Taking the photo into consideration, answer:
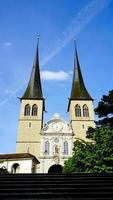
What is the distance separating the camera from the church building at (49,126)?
129 ft

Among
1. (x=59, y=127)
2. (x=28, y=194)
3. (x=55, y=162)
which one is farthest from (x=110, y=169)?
(x=59, y=127)

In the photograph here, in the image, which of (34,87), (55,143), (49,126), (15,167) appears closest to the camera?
(15,167)

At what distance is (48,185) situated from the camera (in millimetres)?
5059

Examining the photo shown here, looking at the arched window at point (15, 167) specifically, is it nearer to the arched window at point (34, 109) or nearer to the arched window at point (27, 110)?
the arched window at point (27, 110)

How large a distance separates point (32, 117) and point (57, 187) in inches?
1531

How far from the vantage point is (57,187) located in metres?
4.98

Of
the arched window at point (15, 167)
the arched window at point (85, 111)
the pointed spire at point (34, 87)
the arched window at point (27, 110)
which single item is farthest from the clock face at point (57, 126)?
the arched window at point (15, 167)

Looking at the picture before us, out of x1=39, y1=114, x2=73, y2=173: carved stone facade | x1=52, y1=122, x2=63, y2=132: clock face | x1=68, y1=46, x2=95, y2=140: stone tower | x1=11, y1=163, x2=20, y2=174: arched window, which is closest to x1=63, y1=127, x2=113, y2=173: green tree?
x1=11, y1=163, x2=20, y2=174: arched window

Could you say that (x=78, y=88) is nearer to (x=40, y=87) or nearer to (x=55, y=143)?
(x=40, y=87)

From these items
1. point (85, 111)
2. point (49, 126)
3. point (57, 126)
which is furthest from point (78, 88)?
point (49, 126)

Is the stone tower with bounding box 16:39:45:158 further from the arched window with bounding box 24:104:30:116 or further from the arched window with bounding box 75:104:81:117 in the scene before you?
the arched window with bounding box 75:104:81:117

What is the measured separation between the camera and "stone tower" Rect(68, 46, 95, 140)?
4278 centimetres

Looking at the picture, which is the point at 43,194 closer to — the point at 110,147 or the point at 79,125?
the point at 110,147

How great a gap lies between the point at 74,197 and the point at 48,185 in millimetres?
641
